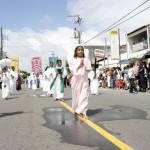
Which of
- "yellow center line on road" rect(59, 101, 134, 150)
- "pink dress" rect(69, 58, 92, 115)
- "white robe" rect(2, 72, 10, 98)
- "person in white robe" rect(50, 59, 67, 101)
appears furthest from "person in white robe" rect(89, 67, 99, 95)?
"yellow center line on road" rect(59, 101, 134, 150)

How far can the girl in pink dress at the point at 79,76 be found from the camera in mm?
10430

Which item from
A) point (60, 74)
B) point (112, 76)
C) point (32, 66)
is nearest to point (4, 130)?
point (60, 74)

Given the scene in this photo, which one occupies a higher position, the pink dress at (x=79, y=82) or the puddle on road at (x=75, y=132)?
the pink dress at (x=79, y=82)

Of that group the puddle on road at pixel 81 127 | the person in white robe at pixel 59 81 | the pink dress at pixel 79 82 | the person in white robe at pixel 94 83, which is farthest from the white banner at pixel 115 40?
the pink dress at pixel 79 82

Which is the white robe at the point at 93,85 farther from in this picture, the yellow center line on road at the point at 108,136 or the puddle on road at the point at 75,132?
the yellow center line on road at the point at 108,136

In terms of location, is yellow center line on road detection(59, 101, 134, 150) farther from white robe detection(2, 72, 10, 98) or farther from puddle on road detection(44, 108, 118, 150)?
white robe detection(2, 72, 10, 98)

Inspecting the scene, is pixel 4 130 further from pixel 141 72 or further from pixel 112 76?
pixel 112 76

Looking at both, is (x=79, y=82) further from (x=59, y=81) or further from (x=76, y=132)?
(x=59, y=81)

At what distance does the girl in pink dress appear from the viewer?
10.4 metres

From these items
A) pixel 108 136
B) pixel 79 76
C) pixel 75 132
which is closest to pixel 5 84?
pixel 79 76

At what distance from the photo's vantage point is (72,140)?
7.01 m

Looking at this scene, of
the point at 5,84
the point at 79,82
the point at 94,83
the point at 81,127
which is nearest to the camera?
the point at 81,127

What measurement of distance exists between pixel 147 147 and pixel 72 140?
53.9 inches

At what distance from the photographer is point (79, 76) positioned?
1063cm
